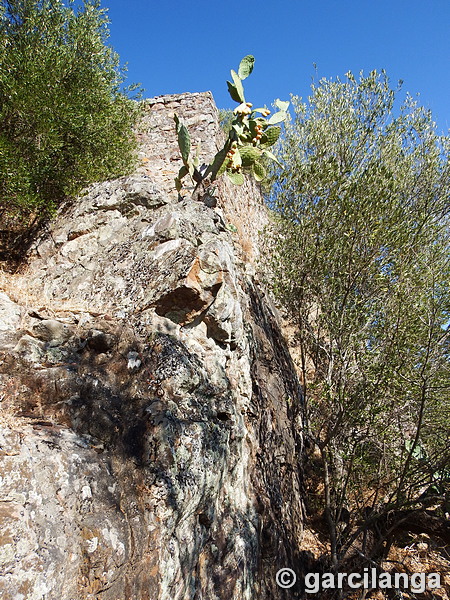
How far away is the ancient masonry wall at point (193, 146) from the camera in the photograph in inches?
354

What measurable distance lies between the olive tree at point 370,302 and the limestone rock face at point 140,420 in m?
0.83

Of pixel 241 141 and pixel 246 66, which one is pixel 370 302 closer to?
pixel 241 141

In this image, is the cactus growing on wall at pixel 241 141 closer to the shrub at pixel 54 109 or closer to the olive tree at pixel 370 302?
the olive tree at pixel 370 302

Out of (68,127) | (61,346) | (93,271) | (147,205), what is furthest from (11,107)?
(61,346)

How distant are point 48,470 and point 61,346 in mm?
1346

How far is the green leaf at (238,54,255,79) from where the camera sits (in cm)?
646

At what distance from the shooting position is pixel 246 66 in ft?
21.3

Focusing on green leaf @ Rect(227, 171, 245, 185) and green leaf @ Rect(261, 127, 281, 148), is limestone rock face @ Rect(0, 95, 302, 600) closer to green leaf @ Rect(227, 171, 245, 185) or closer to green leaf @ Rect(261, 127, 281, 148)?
green leaf @ Rect(227, 171, 245, 185)

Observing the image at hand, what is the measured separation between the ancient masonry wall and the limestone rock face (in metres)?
2.48

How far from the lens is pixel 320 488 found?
6.97m

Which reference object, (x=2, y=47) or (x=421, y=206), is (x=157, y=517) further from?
(x=2, y=47)

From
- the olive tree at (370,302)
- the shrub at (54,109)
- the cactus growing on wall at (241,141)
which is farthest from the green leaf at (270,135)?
the shrub at (54,109)

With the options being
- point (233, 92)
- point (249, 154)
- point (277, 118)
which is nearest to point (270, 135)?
point (277, 118)

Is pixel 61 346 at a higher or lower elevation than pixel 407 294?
lower
